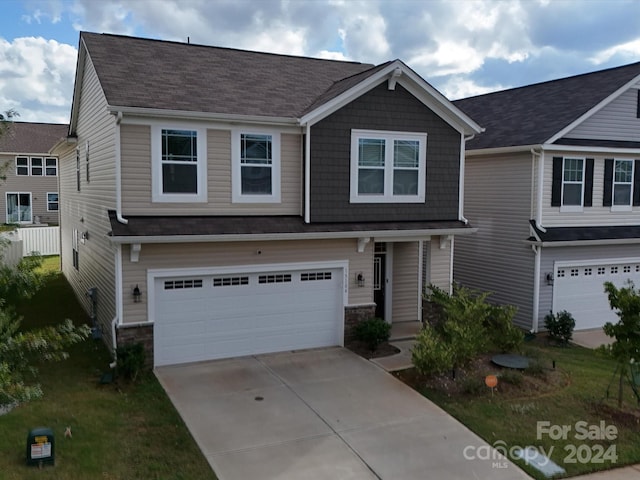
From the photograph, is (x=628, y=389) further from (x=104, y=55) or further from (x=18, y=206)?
(x=18, y=206)

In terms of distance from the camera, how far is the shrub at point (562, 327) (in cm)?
1531

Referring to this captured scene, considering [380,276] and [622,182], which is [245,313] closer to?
[380,276]

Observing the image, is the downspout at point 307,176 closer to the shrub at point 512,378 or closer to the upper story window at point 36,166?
the shrub at point 512,378

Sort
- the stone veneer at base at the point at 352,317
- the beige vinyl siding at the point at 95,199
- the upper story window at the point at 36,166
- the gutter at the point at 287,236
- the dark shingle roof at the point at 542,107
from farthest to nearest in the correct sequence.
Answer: the upper story window at the point at 36,166 < the dark shingle roof at the point at 542,107 < the stone veneer at base at the point at 352,317 < the beige vinyl siding at the point at 95,199 < the gutter at the point at 287,236

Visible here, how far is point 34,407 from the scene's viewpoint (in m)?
9.20

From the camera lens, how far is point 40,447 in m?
7.19

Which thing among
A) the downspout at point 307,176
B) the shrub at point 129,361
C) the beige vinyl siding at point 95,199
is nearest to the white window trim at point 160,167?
the beige vinyl siding at point 95,199

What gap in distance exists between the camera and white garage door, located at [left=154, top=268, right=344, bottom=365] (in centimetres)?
1188

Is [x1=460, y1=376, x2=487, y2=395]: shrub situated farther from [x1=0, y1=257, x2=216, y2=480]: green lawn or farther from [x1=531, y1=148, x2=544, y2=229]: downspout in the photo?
[x1=531, y1=148, x2=544, y2=229]: downspout

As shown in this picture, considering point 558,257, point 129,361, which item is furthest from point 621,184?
point 129,361

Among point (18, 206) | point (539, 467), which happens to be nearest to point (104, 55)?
point (539, 467)

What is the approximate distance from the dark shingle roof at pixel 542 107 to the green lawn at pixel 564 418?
7.77m

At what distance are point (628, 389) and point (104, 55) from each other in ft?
44.2

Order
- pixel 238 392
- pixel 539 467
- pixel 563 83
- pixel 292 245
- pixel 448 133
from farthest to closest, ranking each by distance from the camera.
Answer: pixel 563 83 → pixel 448 133 → pixel 292 245 → pixel 238 392 → pixel 539 467
